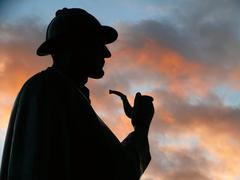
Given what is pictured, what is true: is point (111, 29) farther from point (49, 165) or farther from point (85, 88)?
point (49, 165)

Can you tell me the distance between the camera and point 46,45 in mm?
6277

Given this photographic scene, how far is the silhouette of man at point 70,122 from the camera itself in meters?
5.29

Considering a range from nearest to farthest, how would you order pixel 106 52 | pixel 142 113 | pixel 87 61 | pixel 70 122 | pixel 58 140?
pixel 58 140, pixel 70 122, pixel 87 61, pixel 106 52, pixel 142 113

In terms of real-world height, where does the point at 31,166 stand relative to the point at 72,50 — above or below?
below

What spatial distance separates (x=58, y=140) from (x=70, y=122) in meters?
0.27

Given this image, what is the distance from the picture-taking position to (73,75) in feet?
20.5

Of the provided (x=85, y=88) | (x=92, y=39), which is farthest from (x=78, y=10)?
(x=85, y=88)

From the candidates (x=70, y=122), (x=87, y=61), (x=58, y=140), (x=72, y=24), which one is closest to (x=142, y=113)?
(x=87, y=61)

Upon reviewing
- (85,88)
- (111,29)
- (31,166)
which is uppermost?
(111,29)

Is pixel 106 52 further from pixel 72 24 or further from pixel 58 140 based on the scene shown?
pixel 58 140

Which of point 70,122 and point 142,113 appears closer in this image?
point 70,122

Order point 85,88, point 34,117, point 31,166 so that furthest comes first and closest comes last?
point 85,88
point 34,117
point 31,166

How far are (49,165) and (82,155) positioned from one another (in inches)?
17.7

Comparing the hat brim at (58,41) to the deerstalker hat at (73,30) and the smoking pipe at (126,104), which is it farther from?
the smoking pipe at (126,104)
